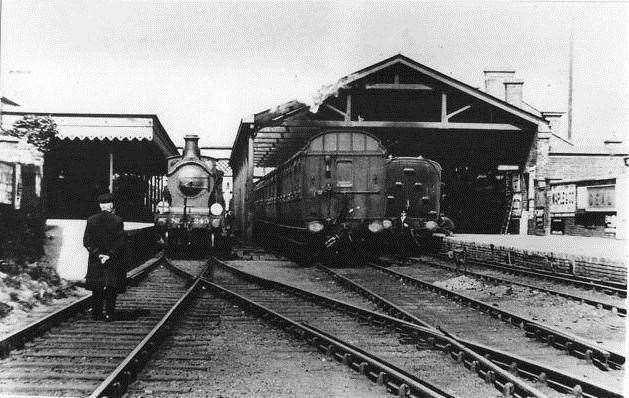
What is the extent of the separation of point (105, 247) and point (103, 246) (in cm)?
3

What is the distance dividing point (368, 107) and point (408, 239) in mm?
5881

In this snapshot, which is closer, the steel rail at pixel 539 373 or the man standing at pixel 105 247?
the steel rail at pixel 539 373

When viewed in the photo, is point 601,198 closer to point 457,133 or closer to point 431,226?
point 431,226

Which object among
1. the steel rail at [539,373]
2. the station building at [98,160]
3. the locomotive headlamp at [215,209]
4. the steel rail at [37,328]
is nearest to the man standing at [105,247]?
the steel rail at [37,328]

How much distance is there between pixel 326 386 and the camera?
16.4 ft

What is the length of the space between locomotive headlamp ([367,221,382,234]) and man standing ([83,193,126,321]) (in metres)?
7.10

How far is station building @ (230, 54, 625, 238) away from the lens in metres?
18.1

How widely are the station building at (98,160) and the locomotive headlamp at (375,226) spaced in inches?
209

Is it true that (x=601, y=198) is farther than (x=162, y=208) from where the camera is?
Yes

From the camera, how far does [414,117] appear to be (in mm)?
21109

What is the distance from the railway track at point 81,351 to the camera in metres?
4.82

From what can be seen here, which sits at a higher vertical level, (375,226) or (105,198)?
(105,198)

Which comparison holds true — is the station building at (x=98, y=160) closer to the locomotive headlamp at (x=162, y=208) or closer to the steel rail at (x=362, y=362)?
the locomotive headlamp at (x=162, y=208)

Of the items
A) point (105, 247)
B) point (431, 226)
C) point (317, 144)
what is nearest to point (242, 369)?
point (105, 247)
